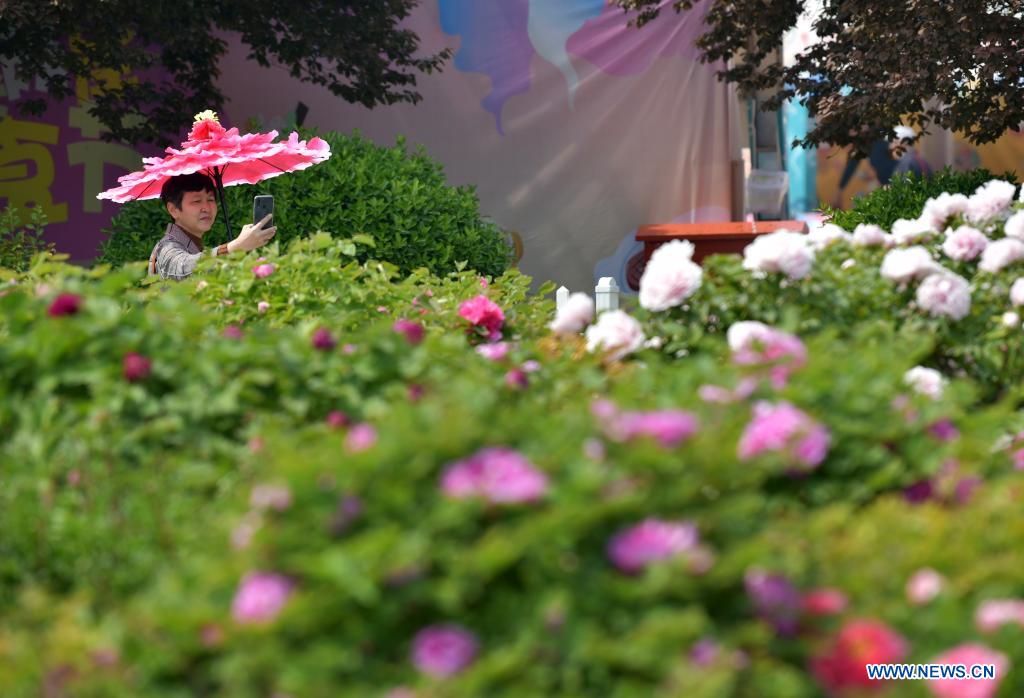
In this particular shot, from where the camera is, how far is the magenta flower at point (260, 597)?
72.3 inches

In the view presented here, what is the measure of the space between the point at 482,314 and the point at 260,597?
2.38 metres

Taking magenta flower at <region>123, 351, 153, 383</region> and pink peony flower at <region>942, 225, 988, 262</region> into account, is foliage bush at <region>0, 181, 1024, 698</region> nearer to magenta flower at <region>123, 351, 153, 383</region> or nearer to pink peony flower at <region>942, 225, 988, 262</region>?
magenta flower at <region>123, 351, 153, 383</region>

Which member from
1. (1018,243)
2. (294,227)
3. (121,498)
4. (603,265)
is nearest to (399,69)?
(603,265)

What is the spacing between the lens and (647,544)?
193cm

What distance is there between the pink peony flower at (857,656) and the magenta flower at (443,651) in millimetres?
576

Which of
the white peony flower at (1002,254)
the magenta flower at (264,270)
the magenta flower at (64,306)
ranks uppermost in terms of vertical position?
the magenta flower at (64,306)

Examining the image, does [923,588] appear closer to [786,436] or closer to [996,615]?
[996,615]

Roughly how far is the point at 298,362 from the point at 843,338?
1.63 m

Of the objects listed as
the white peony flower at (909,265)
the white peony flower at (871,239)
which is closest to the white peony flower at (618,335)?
the white peony flower at (909,265)

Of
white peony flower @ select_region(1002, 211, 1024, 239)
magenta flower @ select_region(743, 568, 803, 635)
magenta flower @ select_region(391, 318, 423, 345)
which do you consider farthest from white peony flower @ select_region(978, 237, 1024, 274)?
magenta flower @ select_region(743, 568, 803, 635)

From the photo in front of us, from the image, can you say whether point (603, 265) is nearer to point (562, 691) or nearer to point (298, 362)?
point (298, 362)

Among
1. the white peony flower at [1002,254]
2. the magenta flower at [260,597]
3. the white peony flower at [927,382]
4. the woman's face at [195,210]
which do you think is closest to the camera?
the magenta flower at [260,597]

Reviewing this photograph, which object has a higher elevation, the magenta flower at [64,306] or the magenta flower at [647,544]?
the magenta flower at [64,306]

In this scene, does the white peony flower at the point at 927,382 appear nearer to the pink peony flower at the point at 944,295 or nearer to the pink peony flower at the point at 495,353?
the pink peony flower at the point at 944,295
